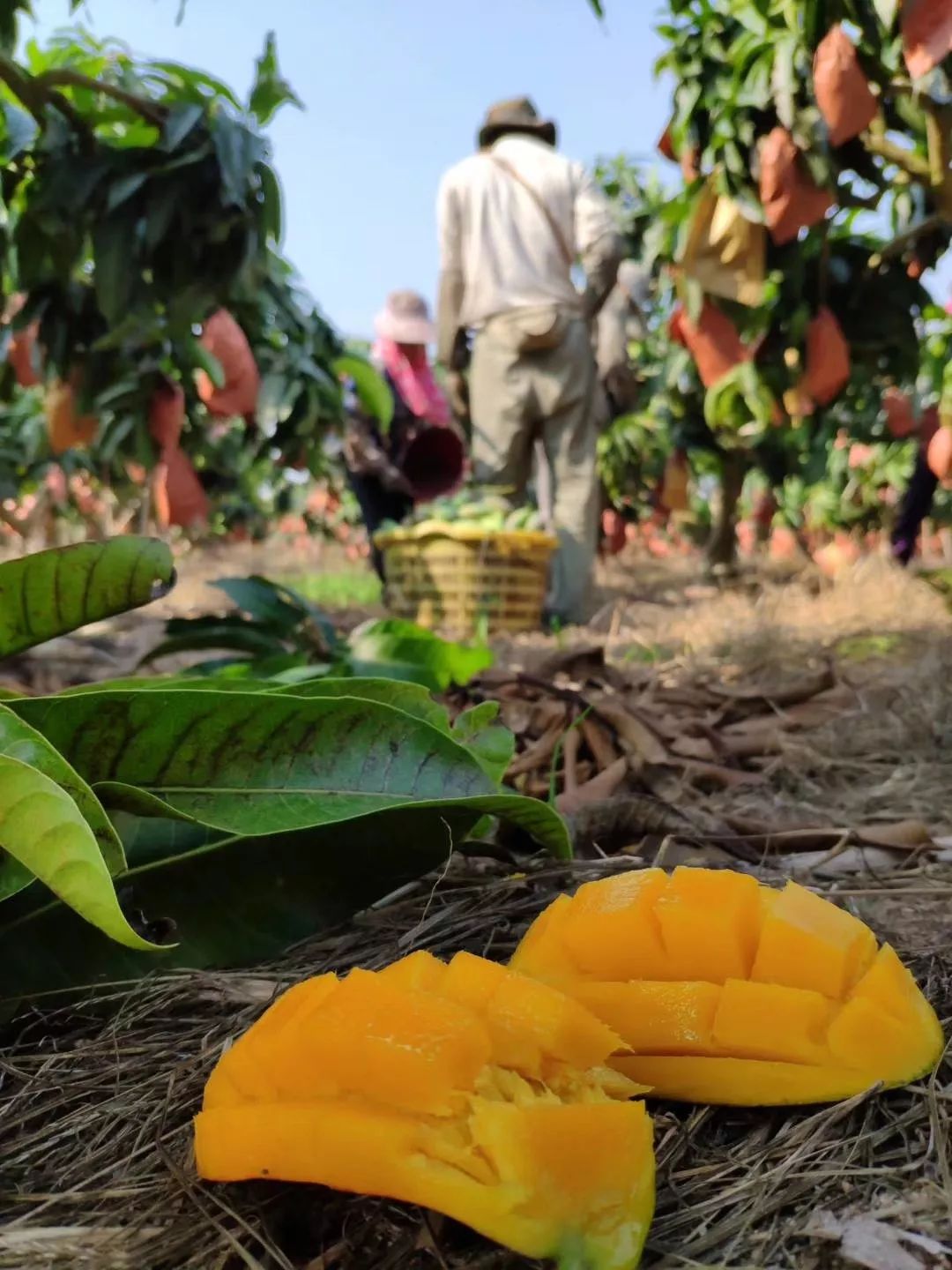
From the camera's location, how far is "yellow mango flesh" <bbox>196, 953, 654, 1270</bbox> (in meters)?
0.41

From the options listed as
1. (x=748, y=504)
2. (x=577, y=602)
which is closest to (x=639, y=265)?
(x=577, y=602)

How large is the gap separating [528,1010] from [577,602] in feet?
10.8

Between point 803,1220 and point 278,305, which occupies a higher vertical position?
point 278,305

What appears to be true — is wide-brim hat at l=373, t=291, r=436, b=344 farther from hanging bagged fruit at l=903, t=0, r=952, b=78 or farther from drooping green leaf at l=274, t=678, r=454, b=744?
drooping green leaf at l=274, t=678, r=454, b=744

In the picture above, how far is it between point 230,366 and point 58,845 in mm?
1754

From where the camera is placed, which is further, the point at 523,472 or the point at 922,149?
the point at 523,472

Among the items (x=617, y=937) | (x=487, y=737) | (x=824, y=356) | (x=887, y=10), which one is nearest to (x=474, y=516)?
(x=824, y=356)

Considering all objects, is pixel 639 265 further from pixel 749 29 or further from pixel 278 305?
pixel 278 305

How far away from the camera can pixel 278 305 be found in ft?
7.87

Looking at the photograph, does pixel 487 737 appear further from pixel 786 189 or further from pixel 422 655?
pixel 786 189

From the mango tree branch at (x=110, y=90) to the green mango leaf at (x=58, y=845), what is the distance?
53.4 inches

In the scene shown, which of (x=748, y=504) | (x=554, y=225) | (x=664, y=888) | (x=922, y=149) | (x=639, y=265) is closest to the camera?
(x=664, y=888)

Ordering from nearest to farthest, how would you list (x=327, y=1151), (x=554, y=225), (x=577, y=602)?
(x=327, y=1151) → (x=554, y=225) → (x=577, y=602)

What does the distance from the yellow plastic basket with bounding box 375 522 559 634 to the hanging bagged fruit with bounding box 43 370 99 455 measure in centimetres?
111
